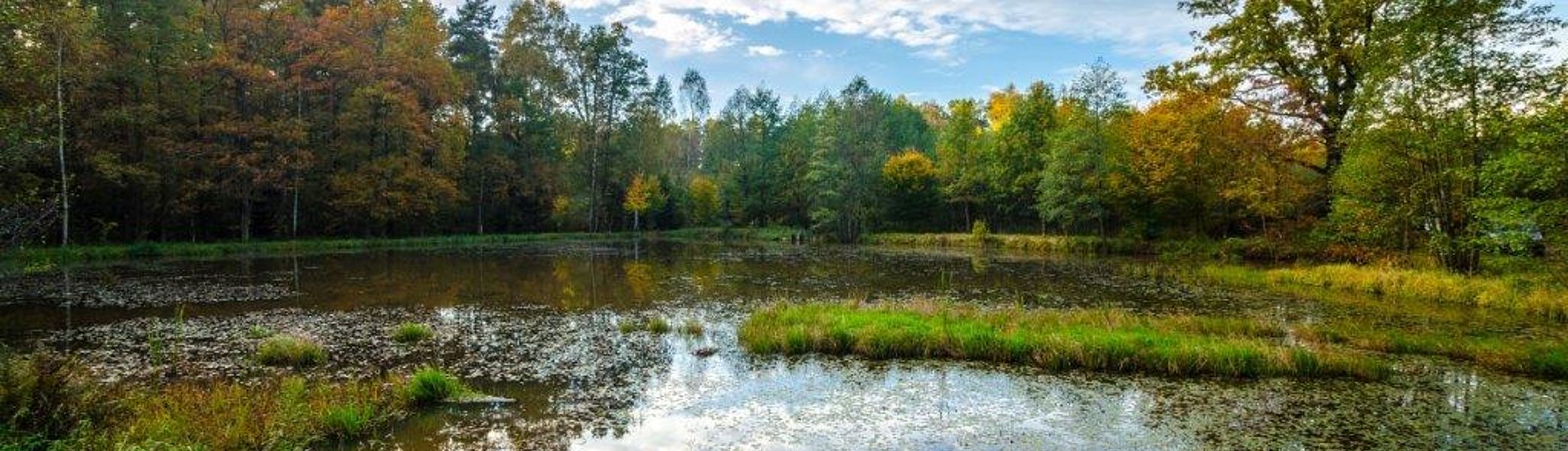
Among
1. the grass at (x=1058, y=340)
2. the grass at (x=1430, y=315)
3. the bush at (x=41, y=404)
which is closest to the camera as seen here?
the bush at (x=41, y=404)

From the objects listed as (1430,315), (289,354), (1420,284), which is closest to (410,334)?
(289,354)

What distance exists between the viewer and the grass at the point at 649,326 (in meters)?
14.5

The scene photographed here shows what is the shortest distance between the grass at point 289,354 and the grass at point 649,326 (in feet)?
16.3

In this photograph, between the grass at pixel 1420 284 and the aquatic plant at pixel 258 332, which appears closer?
the aquatic plant at pixel 258 332

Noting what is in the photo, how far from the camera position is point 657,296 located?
20297 mm

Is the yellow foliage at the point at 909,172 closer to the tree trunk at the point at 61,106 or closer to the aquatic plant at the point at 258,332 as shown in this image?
the tree trunk at the point at 61,106

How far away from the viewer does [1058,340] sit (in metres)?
11.9

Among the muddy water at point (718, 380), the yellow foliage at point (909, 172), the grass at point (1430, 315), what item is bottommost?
the muddy water at point (718, 380)

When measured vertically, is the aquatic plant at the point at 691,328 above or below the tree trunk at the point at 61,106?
below

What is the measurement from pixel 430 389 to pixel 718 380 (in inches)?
145

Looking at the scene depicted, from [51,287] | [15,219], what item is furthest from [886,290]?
[51,287]

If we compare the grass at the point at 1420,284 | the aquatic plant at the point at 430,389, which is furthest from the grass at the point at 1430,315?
the aquatic plant at the point at 430,389

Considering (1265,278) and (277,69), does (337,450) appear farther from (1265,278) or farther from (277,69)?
(277,69)

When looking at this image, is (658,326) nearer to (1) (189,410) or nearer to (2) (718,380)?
(2) (718,380)
